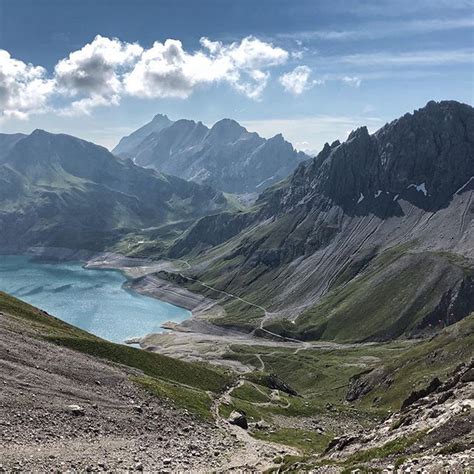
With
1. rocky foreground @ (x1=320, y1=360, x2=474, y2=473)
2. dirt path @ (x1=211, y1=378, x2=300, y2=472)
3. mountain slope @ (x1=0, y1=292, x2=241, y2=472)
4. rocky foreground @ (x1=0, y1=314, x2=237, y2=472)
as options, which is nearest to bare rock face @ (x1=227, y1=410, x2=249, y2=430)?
dirt path @ (x1=211, y1=378, x2=300, y2=472)

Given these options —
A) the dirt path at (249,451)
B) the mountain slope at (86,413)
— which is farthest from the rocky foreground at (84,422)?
A: the dirt path at (249,451)

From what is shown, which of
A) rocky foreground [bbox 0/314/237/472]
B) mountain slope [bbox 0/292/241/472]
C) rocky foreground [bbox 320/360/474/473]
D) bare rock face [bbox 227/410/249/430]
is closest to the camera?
rocky foreground [bbox 320/360/474/473]

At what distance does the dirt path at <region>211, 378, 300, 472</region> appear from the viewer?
147 ft

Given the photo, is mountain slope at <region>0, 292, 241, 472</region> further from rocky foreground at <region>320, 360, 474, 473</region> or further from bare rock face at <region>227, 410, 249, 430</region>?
rocky foreground at <region>320, 360, 474, 473</region>

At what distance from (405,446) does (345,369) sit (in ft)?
529

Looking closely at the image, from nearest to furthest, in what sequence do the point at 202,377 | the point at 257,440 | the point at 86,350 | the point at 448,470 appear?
1. the point at 448,470
2. the point at 257,440
3. the point at 86,350
4. the point at 202,377

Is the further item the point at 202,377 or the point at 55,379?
the point at 202,377

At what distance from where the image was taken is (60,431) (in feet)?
139

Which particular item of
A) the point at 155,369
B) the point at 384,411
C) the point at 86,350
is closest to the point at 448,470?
the point at 86,350

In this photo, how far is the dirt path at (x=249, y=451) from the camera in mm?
44719

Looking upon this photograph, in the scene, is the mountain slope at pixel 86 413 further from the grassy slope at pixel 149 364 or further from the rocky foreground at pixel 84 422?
the grassy slope at pixel 149 364

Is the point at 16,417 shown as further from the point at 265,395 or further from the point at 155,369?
the point at 265,395

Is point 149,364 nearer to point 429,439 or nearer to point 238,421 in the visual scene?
point 238,421

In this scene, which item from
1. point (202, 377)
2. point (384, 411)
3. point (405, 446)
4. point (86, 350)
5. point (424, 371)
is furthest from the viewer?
point (424, 371)
